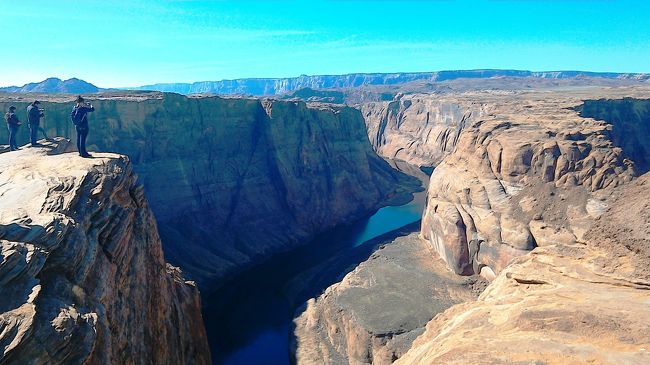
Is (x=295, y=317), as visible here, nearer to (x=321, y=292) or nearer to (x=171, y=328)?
(x=321, y=292)

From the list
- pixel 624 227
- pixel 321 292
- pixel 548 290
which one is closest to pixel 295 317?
pixel 321 292

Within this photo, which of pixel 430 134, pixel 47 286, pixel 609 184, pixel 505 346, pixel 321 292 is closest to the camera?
pixel 47 286

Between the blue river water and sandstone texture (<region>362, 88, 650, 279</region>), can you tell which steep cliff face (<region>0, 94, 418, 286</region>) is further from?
sandstone texture (<region>362, 88, 650, 279</region>)

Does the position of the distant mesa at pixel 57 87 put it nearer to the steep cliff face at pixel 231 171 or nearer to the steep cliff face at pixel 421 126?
the steep cliff face at pixel 231 171

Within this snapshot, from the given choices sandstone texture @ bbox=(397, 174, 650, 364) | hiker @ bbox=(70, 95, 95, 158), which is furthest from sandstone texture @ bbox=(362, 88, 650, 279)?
hiker @ bbox=(70, 95, 95, 158)

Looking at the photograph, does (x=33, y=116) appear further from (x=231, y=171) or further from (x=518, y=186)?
(x=518, y=186)
